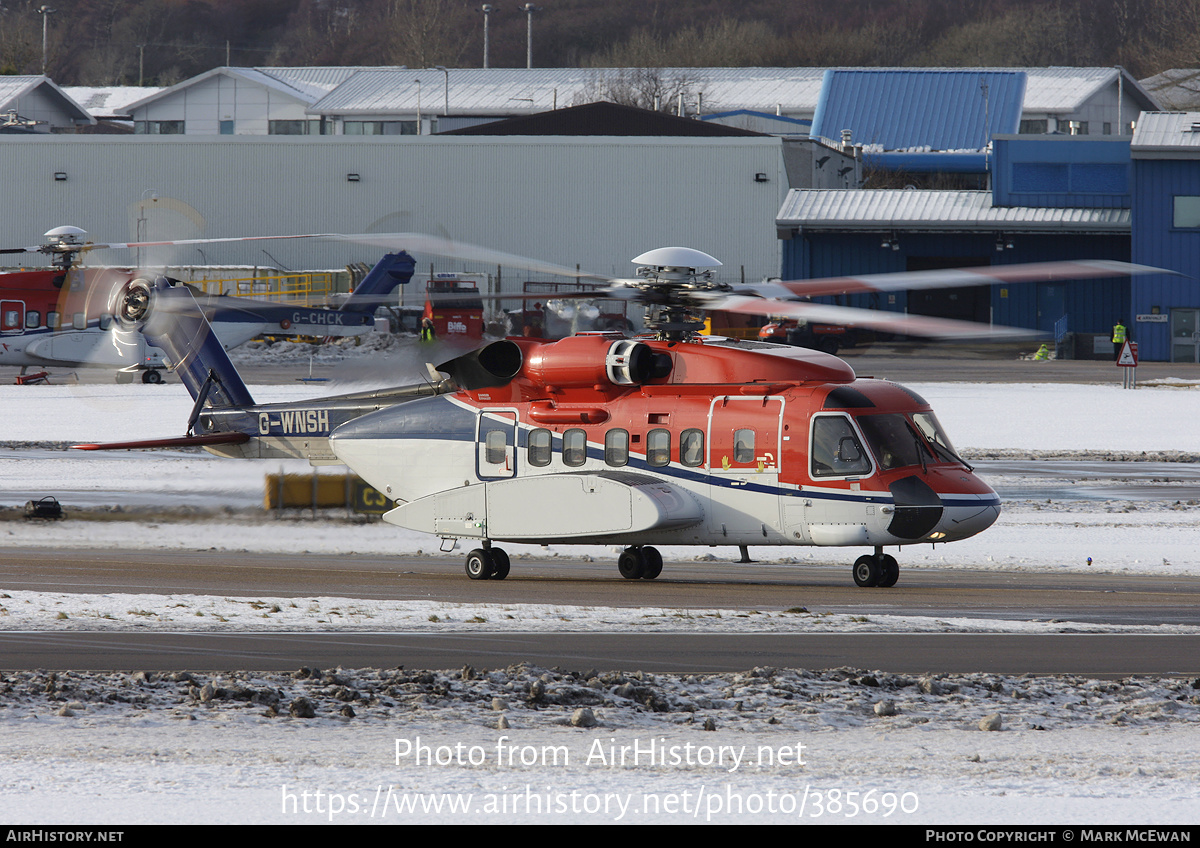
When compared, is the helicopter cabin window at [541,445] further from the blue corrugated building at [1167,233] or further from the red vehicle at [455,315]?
the blue corrugated building at [1167,233]

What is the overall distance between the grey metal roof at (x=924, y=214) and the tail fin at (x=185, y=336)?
41.8 meters

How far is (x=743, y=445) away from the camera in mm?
15242

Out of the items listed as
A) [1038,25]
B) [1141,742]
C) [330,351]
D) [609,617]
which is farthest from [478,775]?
[1038,25]

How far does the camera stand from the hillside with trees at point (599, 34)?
146m

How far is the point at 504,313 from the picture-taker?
57938mm

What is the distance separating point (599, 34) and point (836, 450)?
16426 cm

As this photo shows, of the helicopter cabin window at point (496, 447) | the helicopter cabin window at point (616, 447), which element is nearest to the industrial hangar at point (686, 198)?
the helicopter cabin window at point (496, 447)

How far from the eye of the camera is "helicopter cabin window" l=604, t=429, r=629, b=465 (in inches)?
623

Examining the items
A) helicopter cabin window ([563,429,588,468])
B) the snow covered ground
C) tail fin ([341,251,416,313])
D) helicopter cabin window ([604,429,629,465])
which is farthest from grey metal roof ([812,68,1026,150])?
the snow covered ground

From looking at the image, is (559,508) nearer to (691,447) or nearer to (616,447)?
(616,447)

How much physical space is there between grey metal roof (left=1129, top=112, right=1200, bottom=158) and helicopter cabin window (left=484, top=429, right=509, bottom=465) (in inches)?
1679

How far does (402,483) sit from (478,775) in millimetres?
9873

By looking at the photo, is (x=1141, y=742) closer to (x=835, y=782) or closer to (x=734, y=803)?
(x=835, y=782)

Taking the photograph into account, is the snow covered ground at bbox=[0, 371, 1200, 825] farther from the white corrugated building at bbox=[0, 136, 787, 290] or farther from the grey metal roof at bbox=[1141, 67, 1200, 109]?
the grey metal roof at bbox=[1141, 67, 1200, 109]
